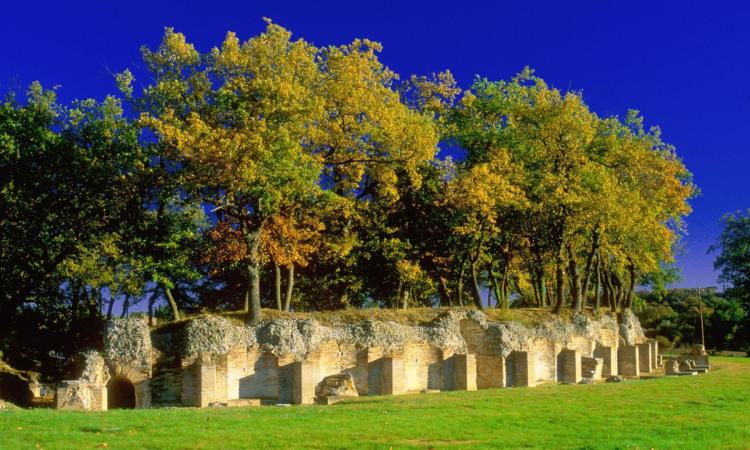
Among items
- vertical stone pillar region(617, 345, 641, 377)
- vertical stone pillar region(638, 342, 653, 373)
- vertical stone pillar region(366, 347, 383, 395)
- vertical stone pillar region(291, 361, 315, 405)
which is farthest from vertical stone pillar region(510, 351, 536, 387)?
vertical stone pillar region(638, 342, 653, 373)

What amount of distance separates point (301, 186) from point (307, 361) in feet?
21.6

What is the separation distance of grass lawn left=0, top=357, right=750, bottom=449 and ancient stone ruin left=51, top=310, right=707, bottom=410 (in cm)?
457

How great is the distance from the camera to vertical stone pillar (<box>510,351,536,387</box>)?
113ft

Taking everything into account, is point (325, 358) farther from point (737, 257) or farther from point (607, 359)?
point (737, 257)

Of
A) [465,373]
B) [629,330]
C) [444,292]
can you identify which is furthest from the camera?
[629,330]

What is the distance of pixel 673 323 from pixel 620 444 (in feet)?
185

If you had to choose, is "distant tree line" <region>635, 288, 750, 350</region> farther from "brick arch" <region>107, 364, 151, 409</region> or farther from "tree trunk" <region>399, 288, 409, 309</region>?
"brick arch" <region>107, 364, 151, 409</region>

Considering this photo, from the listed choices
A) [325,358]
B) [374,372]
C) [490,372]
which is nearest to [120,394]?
[325,358]

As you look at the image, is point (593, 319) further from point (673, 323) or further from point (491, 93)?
point (673, 323)

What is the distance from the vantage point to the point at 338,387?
29.7m

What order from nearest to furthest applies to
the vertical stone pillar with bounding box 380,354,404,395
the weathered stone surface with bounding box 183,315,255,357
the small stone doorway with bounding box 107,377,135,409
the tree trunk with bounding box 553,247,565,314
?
the weathered stone surface with bounding box 183,315,255,357 → the small stone doorway with bounding box 107,377,135,409 → the vertical stone pillar with bounding box 380,354,404,395 → the tree trunk with bounding box 553,247,565,314

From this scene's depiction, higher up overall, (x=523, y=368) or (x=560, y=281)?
(x=560, y=281)

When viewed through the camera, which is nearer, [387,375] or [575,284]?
[387,375]

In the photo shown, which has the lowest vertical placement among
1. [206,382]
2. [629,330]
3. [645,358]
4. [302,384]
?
[645,358]
